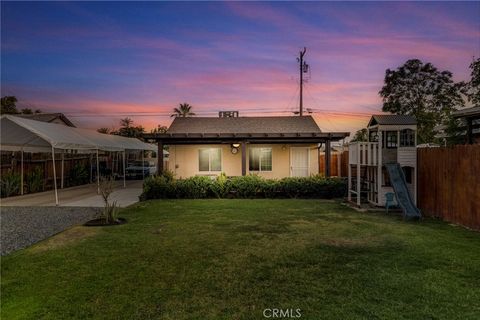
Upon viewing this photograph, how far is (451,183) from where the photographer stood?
869cm

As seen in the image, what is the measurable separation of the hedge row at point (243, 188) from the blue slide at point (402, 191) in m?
3.30

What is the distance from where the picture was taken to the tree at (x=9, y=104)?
36.1 m

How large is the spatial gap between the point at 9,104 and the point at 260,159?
3347 cm

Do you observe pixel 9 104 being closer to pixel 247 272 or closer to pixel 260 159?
pixel 260 159

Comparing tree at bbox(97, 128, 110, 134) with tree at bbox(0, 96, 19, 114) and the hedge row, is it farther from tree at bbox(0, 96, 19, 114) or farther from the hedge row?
the hedge row

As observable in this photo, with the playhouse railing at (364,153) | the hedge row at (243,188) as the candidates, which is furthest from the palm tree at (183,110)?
the playhouse railing at (364,153)

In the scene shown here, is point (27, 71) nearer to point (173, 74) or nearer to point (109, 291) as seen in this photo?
point (173, 74)

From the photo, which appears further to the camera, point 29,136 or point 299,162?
point 299,162

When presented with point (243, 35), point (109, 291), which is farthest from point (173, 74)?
point (109, 291)

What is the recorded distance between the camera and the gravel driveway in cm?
713

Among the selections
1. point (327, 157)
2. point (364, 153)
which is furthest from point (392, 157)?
point (327, 157)

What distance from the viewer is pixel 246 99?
83.1 feet

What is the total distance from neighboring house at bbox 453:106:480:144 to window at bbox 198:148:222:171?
1046 cm

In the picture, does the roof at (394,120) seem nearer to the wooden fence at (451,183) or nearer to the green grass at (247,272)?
the wooden fence at (451,183)
